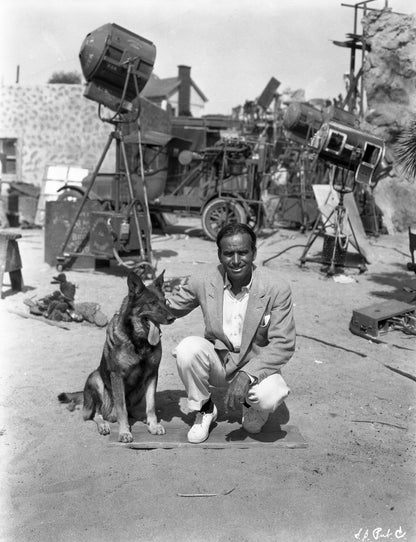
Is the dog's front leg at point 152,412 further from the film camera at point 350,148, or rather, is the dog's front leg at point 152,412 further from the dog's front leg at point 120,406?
the film camera at point 350,148

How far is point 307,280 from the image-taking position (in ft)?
31.2

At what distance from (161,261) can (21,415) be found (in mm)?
6504

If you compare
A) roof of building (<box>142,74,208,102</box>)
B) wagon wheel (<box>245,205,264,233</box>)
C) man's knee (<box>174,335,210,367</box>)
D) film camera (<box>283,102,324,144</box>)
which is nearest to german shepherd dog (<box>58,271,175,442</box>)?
man's knee (<box>174,335,210,367</box>)

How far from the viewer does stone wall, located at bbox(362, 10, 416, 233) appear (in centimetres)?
1628

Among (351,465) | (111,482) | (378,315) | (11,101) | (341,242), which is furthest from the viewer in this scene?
(11,101)

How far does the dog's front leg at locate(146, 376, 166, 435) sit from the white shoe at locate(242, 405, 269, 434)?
0.54 metres

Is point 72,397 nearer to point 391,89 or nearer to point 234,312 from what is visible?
point 234,312

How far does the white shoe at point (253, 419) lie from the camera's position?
384cm

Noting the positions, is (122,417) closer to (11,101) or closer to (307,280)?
(307,280)

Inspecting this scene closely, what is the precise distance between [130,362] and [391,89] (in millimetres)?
15634

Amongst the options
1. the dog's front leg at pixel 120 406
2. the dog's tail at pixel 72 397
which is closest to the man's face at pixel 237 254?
the dog's front leg at pixel 120 406

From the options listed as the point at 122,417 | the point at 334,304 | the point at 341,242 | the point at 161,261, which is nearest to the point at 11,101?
the point at 161,261

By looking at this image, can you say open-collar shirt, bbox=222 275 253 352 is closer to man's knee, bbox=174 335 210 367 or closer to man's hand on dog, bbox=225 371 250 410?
man's knee, bbox=174 335 210 367

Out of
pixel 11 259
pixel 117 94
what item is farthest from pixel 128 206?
pixel 11 259
